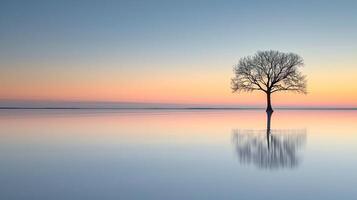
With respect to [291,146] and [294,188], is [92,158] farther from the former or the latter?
[291,146]

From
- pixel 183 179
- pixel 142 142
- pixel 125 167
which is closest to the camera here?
pixel 183 179

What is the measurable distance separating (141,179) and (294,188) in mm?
2564

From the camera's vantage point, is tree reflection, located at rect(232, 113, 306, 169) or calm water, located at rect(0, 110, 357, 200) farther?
tree reflection, located at rect(232, 113, 306, 169)

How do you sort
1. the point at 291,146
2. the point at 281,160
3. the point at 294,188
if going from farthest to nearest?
the point at 291,146 → the point at 281,160 → the point at 294,188

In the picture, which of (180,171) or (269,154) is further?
(269,154)

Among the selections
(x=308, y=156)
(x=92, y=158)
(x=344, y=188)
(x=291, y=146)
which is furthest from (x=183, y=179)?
(x=291, y=146)

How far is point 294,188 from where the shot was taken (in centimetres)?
560

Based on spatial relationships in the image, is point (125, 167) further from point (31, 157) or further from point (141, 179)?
point (31, 157)

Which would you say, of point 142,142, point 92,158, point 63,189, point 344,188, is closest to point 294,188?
point 344,188

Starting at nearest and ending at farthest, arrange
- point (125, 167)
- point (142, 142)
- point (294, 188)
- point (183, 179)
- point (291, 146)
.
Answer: point (294, 188)
point (183, 179)
point (125, 167)
point (291, 146)
point (142, 142)

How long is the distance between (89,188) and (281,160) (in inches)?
178

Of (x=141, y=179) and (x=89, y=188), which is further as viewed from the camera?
(x=141, y=179)

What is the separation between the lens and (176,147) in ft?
36.7

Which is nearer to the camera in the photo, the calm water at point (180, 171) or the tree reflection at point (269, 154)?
the calm water at point (180, 171)
